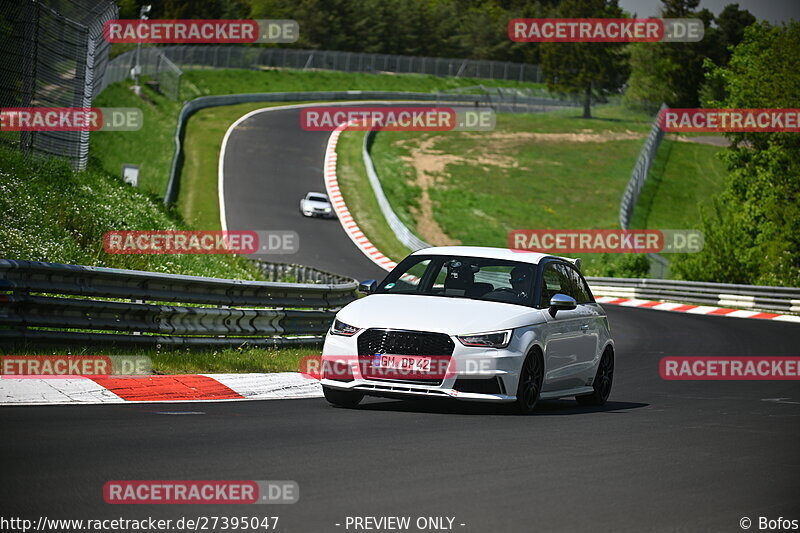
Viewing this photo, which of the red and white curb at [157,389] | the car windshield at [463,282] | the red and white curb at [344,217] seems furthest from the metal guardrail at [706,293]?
the car windshield at [463,282]

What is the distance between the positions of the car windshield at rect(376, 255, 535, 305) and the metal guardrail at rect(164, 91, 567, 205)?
39.3 metres

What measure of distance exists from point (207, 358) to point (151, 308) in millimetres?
960

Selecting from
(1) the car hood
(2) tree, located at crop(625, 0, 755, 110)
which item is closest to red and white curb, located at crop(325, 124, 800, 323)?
(1) the car hood

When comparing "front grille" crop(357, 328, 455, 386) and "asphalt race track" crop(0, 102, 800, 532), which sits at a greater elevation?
"front grille" crop(357, 328, 455, 386)

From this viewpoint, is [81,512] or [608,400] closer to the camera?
[81,512]

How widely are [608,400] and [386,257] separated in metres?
33.2

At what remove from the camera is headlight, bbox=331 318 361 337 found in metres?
11.5

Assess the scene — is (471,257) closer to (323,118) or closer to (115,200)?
(115,200)

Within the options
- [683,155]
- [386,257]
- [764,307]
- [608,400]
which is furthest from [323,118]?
[608,400]

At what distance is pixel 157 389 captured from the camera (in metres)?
12.1

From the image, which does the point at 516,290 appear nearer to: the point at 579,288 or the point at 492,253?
the point at 492,253

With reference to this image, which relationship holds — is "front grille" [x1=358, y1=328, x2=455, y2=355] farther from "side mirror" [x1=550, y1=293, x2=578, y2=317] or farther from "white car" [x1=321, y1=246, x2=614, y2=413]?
"side mirror" [x1=550, y1=293, x2=578, y2=317]

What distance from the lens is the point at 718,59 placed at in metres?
126

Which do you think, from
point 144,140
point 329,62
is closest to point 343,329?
point 144,140
